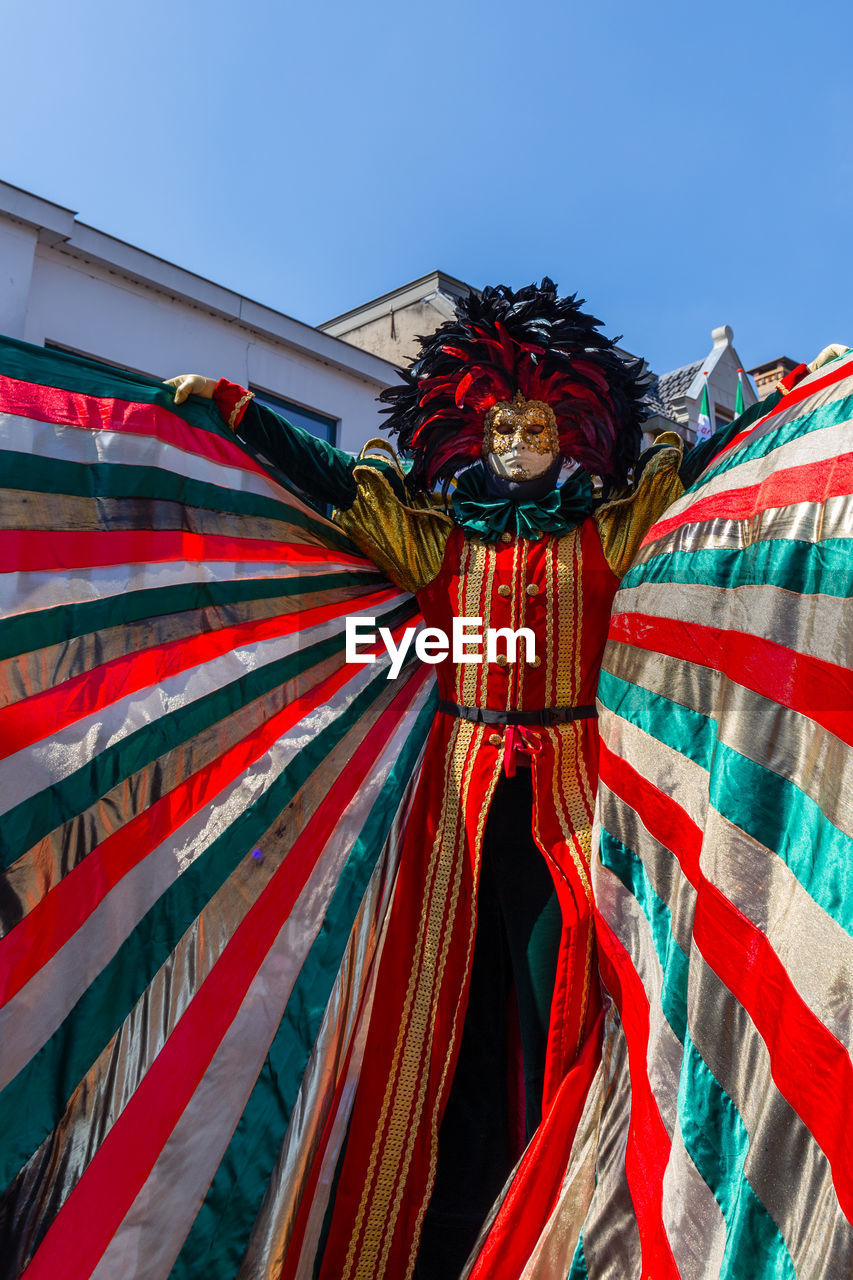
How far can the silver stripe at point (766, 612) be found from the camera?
1.61 m

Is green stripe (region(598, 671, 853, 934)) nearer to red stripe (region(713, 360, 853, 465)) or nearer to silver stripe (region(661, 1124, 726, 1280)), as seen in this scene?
silver stripe (region(661, 1124, 726, 1280))

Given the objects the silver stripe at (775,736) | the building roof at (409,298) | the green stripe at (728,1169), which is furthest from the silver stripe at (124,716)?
the building roof at (409,298)

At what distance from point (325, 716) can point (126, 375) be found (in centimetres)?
104

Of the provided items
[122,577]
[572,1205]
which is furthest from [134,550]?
[572,1205]

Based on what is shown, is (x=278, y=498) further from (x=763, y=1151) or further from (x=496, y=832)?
(x=763, y=1151)

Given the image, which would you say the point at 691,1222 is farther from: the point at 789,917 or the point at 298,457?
the point at 298,457

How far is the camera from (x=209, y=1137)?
85.7 inches

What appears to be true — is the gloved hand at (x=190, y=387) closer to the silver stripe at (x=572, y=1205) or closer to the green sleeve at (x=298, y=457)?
the green sleeve at (x=298, y=457)

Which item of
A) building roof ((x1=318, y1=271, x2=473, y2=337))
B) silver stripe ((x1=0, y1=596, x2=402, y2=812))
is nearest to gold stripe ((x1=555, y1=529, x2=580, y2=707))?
silver stripe ((x1=0, y1=596, x2=402, y2=812))

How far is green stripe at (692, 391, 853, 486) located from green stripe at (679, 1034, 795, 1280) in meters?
1.08

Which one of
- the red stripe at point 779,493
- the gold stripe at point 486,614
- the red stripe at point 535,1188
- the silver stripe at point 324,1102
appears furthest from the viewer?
the gold stripe at point 486,614

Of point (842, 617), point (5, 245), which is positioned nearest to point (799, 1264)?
point (842, 617)

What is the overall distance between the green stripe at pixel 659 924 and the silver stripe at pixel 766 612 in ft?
1.46

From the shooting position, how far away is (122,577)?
2.57m
